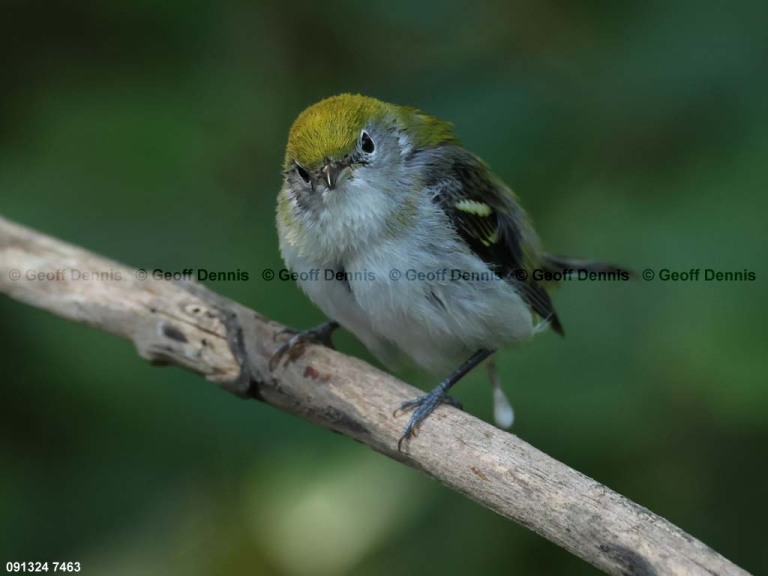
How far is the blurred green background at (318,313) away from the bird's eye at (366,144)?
0.70m

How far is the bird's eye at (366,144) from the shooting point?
10.7ft

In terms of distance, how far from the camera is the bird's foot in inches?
114

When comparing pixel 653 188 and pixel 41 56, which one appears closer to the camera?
pixel 653 188

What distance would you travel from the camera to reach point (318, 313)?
385cm

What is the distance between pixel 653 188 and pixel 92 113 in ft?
8.60

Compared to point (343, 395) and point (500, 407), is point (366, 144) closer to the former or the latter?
point (343, 395)

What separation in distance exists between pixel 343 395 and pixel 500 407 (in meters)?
0.75

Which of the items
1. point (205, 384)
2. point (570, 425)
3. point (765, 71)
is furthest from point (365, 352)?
point (765, 71)

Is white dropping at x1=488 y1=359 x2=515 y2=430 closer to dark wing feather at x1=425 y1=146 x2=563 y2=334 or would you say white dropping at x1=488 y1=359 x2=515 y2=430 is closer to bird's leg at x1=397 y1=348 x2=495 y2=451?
bird's leg at x1=397 y1=348 x2=495 y2=451

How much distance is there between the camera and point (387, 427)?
9.70 feet

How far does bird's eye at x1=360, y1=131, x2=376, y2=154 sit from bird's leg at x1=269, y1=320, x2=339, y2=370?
0.79m

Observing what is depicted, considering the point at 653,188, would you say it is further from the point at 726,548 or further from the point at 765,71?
the point at 726,548

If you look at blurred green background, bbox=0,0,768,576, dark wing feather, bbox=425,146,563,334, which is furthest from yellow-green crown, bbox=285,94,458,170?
blurred green background, bbox=0,0,768,576

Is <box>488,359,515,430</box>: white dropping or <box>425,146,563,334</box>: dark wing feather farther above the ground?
<box>425,146,563,334</box>: dark wing feather
